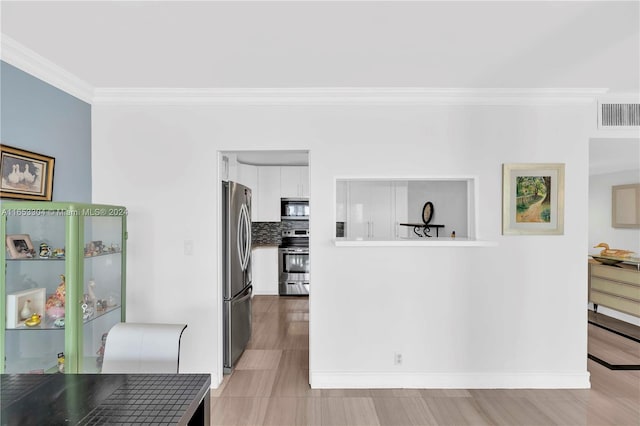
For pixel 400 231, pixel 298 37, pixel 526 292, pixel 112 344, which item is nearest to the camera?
pixel 112 344

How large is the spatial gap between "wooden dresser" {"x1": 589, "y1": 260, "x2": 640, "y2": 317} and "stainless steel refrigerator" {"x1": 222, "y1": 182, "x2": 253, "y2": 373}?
4.96 meters

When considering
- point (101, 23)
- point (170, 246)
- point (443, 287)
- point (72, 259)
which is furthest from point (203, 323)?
point (101, 23)

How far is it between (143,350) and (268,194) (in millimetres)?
4297

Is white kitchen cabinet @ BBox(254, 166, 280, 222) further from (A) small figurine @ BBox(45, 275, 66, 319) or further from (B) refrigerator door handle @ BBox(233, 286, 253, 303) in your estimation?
(A) small figurine @ BBox(45, 275, 66, 319)

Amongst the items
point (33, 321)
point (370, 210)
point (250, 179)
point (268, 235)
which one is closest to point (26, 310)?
point (33, 321)

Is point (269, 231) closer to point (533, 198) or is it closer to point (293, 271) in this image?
point (293, 271)

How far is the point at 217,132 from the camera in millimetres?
2834

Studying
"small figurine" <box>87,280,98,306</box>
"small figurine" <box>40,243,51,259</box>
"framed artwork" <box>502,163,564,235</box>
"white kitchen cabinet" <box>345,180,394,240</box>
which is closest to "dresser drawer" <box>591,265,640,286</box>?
"framed artwork" <box>502,163,564,235</box>

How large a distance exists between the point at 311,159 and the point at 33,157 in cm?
191

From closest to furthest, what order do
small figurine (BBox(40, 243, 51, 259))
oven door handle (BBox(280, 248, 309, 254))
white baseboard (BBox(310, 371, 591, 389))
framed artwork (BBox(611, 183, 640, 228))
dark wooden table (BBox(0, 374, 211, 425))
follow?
dark wooden table (BBox(0, 374, 211, 425)) < small figurine (BBox(40, 243, 51, 259)) < white baseboard (BBox(310, 371, 591, 389)) < framed artwork (BBox(611, 183, 640, 228)) < oven door handle (BBox(280, 248, 309, 254))

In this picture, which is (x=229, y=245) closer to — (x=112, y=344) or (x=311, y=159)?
(x=311, y=159)

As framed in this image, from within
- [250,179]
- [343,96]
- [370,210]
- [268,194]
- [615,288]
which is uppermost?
[343,96]

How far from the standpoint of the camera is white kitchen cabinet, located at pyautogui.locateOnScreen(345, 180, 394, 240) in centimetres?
509

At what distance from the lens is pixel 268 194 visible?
5.86m
